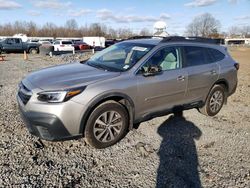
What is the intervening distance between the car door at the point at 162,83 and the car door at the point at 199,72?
19 centimetres

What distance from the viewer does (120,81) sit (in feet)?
12.9

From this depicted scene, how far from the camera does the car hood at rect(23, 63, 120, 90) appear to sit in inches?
143

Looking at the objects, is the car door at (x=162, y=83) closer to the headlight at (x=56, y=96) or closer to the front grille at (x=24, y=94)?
the headlight at (x=56, y=96)

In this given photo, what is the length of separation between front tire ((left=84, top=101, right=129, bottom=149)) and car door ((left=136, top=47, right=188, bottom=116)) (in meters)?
0.41

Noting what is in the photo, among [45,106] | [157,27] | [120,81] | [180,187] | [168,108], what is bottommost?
[180,187]

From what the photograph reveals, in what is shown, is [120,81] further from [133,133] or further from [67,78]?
[133,133]

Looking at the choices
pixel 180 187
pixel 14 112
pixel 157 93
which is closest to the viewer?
pixel 180 187

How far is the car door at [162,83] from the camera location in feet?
13.8

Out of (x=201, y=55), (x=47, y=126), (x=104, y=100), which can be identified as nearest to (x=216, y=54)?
(x=201, y=55)

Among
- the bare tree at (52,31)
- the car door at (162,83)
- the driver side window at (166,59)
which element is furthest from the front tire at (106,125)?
the bare tree at (52,31)

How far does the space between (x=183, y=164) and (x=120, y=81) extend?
1.60 metres

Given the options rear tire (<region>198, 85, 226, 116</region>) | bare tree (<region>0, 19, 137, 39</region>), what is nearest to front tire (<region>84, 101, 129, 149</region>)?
rear tire (<region>198, 85, 226, 116</region>)

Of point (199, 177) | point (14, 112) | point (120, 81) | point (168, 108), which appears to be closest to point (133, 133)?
point (168, 108)

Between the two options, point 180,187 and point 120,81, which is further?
point 120,81
